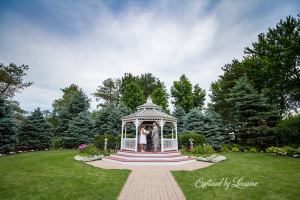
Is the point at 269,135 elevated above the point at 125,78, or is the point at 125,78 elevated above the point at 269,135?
the point at 125,78

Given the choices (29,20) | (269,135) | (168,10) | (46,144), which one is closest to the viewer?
(168,10)

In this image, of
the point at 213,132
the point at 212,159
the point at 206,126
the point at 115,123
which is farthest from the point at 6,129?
the point at 213,132

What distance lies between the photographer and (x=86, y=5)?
8.39 meters

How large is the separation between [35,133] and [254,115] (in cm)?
2232

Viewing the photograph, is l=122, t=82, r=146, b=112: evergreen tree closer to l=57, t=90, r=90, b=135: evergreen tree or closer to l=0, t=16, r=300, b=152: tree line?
l=0, t=16, r=300, b=152: tree line

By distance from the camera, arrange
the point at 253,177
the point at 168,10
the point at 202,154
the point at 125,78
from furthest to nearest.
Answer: the point at 125,78 < the point at 202,154 < the point at 168,10 < the point at 253,177

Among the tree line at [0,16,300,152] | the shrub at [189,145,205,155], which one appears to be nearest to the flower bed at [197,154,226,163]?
the shrub at [189,145,205,155]

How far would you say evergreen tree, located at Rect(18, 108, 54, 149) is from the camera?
44.5 ft

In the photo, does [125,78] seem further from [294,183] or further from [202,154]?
[294,183]

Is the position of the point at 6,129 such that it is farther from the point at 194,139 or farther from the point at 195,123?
the point at 195,123

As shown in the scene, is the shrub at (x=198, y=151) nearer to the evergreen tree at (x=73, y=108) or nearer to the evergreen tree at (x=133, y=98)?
the evergreen tree at (x=133, y=98)

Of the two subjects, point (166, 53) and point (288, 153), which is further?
point (166, 53)

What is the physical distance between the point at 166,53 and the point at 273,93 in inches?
487

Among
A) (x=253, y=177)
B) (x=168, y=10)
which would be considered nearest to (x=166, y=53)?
(x=168, y=10)
